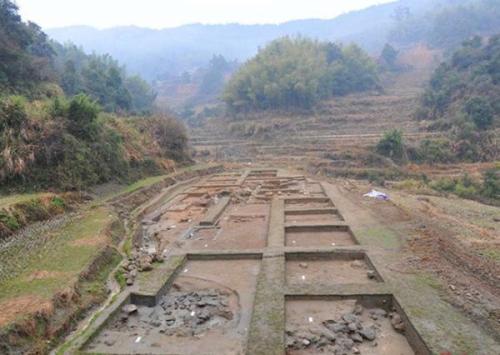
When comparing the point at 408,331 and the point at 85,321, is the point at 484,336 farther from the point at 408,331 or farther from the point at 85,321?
the point at 85,321

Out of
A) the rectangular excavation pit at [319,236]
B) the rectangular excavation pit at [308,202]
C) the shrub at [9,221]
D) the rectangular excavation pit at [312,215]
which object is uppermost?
the shrub at [9,221]

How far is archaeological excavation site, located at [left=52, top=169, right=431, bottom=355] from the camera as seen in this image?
6426 millimetres

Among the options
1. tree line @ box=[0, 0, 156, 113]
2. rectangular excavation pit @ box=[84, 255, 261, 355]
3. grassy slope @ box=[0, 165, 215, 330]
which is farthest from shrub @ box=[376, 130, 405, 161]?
rectangular excavation pit @ box=[84, 255, 261, 355]

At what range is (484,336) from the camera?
20.2 ft

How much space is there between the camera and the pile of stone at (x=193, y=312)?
23.0 feet

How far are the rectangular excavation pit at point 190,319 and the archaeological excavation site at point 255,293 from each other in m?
0.02

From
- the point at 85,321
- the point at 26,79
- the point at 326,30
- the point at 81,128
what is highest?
the point at 326,30

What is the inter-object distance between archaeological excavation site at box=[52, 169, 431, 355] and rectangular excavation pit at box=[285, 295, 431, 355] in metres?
0.02

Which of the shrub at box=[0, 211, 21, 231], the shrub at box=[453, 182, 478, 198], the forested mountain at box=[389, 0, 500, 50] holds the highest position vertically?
the forested mountain at box=[389, 0, 500, 50]

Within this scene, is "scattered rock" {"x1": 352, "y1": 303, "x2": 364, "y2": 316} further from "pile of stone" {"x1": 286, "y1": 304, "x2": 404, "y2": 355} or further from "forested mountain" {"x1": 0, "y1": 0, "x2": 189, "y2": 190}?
"forested mountain" {"x1": 0, "y1": 0, "x2": 189, "y2": 190}

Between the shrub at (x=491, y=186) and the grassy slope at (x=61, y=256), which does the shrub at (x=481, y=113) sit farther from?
the grassy slope at (x=61, y=256)

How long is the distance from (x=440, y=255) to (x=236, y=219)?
275 inches

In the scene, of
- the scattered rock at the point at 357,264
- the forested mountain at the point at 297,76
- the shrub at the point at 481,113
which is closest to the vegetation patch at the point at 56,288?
the scattered rock at the point at 357,264

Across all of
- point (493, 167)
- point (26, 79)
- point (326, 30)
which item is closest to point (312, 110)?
point (493, 167)
